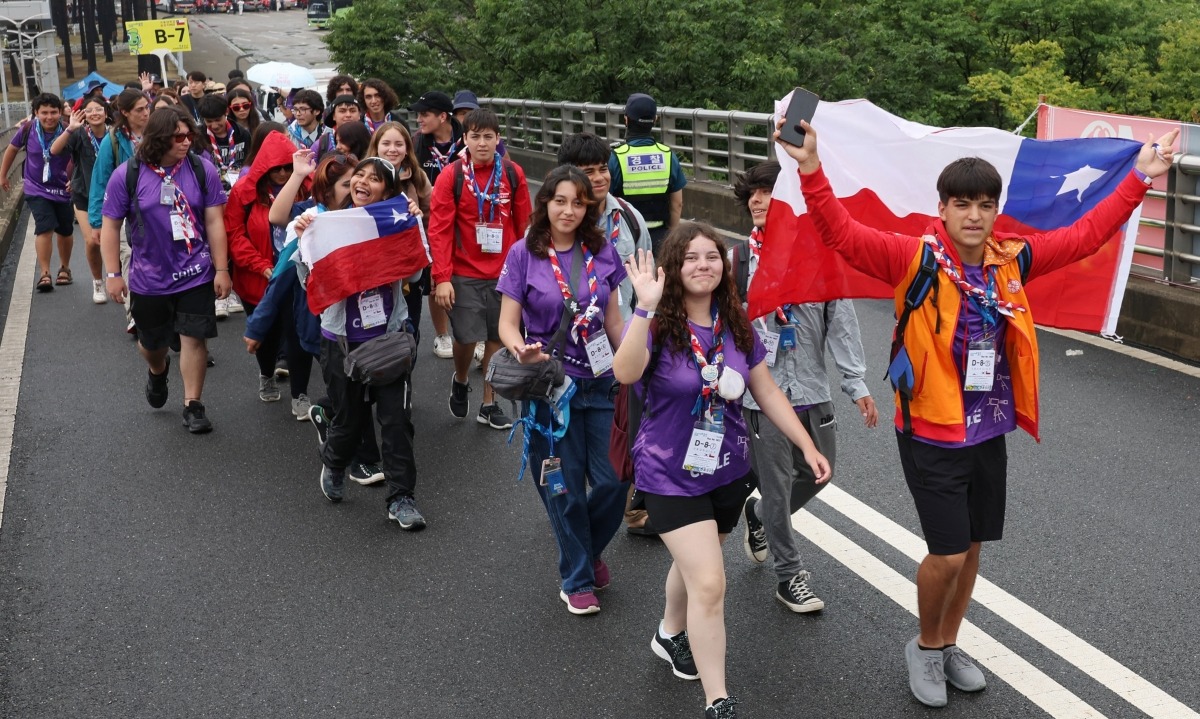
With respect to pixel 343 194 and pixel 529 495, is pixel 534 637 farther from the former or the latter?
pixel 343 194

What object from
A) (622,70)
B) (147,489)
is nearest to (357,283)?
(147,489)

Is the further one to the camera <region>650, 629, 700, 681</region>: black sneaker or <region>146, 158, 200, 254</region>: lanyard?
<region>146, 158, 200, 254</region>: lanyard

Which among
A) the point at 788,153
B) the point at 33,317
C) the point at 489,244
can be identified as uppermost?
the point at 788,153

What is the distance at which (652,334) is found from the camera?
15.2ft

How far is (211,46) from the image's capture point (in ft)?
233

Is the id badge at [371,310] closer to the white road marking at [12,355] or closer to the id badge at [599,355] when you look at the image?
the id badge at [599,355]

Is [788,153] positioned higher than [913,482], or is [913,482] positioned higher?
[788,153]

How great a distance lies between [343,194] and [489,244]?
1189mm

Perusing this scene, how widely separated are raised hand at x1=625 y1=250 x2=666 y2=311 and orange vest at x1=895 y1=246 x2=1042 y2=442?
0.83m

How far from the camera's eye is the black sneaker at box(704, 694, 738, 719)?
4.43 metres

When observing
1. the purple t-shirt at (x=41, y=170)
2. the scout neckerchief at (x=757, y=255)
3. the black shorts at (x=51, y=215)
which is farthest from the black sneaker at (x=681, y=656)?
the black shorts at (x=51, y=215)

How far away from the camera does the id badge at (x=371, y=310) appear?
6828mm

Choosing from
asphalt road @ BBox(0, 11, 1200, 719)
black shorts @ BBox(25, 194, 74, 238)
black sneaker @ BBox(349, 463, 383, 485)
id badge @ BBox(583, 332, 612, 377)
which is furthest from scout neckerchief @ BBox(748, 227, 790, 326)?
black shorts @ BBox(25, 194, 74, 238)

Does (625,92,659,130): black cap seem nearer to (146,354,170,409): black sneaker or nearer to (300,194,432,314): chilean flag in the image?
(300,194,432,314): chilean flag
